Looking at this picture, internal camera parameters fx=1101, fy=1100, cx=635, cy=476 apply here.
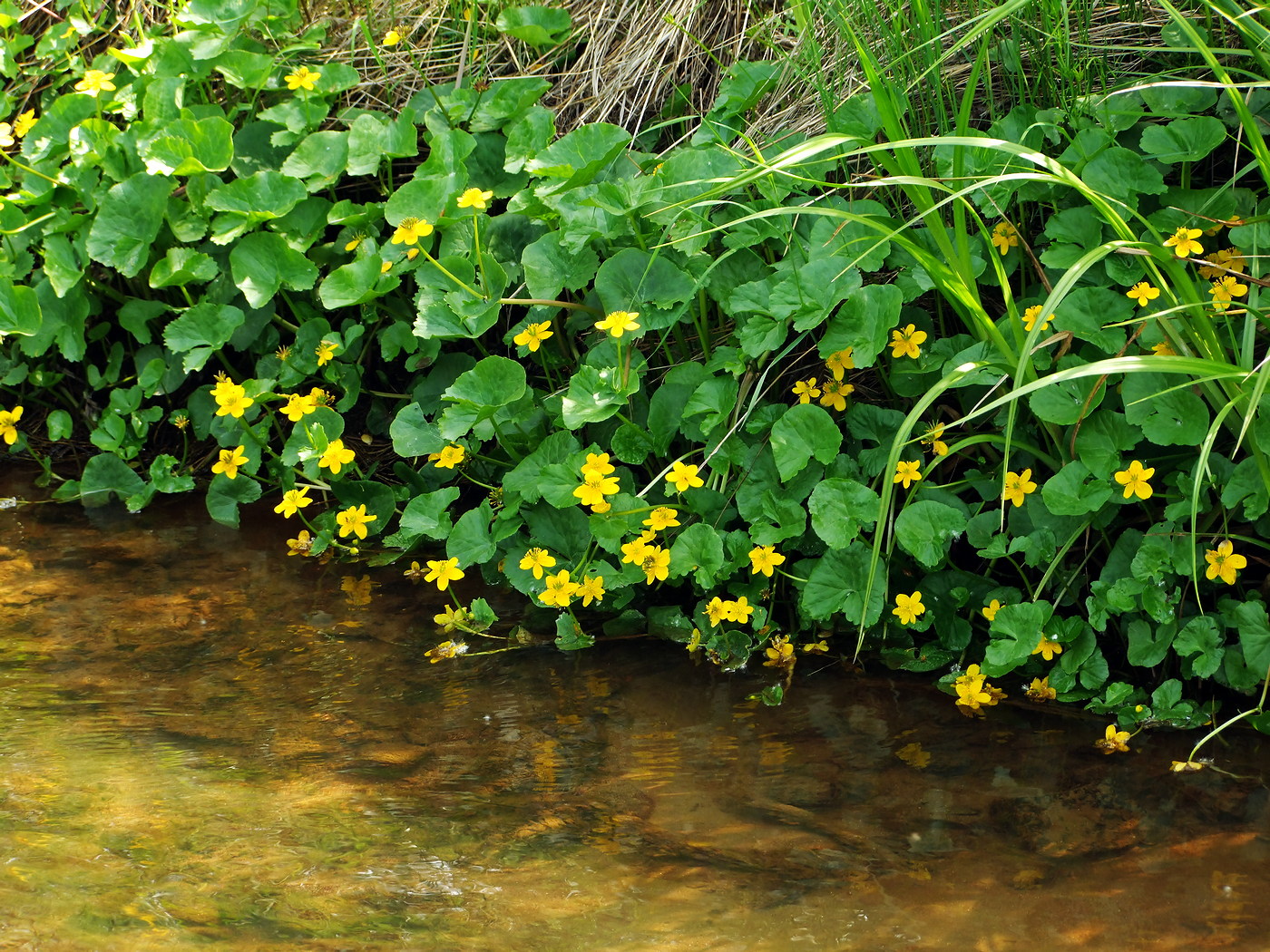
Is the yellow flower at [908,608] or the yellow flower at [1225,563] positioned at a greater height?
the yellow flower at [1225,563]

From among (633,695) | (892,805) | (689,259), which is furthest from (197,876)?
(689,259)

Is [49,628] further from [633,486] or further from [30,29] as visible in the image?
[30,29]

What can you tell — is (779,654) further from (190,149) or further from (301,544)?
(190,149)

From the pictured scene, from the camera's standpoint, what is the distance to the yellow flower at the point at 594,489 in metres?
1.92

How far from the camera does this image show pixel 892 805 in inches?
61.2

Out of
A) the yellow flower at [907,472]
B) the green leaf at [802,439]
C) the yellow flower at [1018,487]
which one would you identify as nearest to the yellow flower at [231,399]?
the green leaf at [802,439]

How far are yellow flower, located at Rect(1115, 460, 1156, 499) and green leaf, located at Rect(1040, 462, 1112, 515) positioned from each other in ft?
0.12

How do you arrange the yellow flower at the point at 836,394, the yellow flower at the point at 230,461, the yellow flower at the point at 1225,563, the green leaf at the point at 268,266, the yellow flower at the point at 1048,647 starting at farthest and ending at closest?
the green leaf at the point at 268,266, the yellow flower at the point at 230,461, the yellow flower at the point at 836,394, the yellow flower at the point at 1048,647, the yellow flower at the point at 1225,563

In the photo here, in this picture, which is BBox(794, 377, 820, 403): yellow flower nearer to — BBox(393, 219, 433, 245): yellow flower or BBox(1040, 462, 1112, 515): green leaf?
BBox(1040, 462, 1112, 515): green leaf

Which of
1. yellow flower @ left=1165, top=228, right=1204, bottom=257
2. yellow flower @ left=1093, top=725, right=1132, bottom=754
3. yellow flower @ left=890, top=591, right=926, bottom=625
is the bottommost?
yellow flower @ left=1093, top=725, right=1132, bottom=754

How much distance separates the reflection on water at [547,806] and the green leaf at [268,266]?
29.8 inches

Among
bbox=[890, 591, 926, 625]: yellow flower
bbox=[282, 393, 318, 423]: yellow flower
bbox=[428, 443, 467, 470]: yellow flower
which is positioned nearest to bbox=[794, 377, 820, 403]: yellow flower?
bbox=[890, 591, 926, 625]: yellow flower

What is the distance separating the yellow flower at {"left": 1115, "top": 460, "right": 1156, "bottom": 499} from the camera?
168 centimetres

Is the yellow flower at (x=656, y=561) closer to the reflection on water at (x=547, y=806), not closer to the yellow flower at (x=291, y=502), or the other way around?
the reflection on water at (x=547, y=806)
